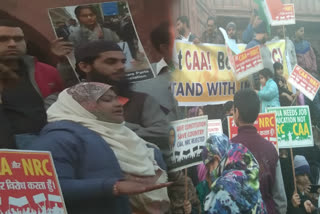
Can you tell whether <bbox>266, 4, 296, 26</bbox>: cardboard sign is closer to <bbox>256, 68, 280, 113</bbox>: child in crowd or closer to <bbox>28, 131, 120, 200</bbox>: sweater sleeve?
<bbox>256, 68, 280, 113</bbox>: child in crowd

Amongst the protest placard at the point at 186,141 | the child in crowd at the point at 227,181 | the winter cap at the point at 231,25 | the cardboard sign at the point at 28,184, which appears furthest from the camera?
the winter cap at the point at 231,25

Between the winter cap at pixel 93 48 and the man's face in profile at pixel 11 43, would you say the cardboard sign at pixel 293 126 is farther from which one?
the man's face in profile at pixel 11 43

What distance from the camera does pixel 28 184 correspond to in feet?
7.79

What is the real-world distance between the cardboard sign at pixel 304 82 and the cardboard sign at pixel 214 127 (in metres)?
0.65

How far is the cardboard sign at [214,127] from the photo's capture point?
127 inches

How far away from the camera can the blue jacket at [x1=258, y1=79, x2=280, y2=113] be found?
141 inches

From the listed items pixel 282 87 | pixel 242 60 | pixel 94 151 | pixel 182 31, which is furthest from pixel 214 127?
pixel 94 151

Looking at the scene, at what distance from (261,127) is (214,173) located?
0.51 meters

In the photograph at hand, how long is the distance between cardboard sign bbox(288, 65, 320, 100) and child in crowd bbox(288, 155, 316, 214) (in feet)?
1.29

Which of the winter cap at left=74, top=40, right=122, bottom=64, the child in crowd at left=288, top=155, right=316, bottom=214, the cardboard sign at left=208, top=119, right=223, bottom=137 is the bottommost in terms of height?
the child in crowd at left=288, top=155, right=316, bottom=214

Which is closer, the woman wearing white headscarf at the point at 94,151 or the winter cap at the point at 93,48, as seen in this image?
the woman wearing white headscarf at the point at 94,151

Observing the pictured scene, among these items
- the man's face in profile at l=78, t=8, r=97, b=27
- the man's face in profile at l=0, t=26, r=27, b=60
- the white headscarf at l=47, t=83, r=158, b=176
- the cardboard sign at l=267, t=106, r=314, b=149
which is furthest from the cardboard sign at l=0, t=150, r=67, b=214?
the cardboard sign at l=267, t=106, r=314, b=149

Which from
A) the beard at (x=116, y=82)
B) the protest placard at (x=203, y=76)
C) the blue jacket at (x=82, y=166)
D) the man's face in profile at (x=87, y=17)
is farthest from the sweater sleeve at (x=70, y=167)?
the protest placard at (x=203, y=76)

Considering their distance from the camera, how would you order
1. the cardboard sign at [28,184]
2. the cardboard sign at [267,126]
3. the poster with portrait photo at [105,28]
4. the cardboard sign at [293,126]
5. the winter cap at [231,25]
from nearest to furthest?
the cardboard sign at [28,184] → the poster with portrait photo at [105,28] → the winter cap at [231,25] → the cardboard sign at [267,126] → the cardboard sign at [293,126]
